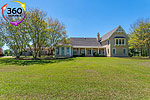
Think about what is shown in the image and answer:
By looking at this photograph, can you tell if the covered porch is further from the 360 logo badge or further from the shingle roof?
the 360 logo badge

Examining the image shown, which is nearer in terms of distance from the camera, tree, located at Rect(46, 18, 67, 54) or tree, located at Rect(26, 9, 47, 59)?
tree, located at Rect(26, 9, 47, 59)

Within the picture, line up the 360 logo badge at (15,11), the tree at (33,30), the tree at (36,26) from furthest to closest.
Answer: the tree at (33,30) < the tree at (36,26) < the 360 logo badge at (15,11)

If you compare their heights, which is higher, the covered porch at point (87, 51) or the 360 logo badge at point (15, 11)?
the 360 logo badge at point (15, 11)

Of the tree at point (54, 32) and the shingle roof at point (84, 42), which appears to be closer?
the tree at point (54, 32)

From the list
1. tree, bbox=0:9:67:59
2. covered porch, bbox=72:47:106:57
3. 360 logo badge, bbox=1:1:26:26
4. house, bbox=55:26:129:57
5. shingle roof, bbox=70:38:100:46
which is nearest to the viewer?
360 logo badge, bbox=1:1:26:26

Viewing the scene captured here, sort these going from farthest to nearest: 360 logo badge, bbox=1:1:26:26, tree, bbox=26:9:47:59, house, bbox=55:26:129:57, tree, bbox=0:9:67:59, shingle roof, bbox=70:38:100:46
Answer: shingle roof, bbox=70:38:100:46
house, bbox=55:26:129:57
tree, bbox=0:9:67:59
tree, bbox=26:9:47:59
360 logo badge, bbox=1:1:26:26

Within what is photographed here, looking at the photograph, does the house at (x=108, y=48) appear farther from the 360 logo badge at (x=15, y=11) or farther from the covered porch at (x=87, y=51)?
the 360 logo badge at (x=15, y=11)

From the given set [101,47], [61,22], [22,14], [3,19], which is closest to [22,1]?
[22,14]

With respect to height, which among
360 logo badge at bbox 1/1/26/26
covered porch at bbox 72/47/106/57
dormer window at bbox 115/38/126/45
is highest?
360 logo badge at bbox 1/1/26/26

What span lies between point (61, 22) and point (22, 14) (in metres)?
7.21

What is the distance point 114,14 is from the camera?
714 inches

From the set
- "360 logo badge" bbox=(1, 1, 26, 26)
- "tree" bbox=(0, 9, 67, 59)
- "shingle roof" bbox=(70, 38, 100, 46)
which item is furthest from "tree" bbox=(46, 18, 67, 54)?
"shingle roof" bbox=(70, 38, 100, 46)

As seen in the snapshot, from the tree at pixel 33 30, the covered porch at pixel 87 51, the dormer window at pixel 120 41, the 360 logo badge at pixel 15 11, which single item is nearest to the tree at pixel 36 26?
the tree at pixel 33 30

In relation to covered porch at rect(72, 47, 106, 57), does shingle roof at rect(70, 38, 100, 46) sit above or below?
above
